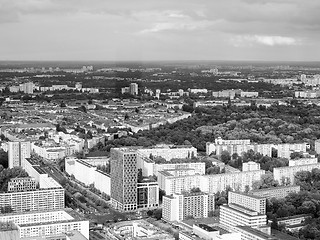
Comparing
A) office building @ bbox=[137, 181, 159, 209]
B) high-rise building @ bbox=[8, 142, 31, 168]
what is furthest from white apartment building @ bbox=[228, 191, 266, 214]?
high-rise building @ bbox=[8, 142, 31, 168]

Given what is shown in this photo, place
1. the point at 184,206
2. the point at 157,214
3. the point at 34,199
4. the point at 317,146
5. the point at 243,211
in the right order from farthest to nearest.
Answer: the point at 317,146
the point at 34,199
the point at 157,214
the point at 184,206
the point at 243,211

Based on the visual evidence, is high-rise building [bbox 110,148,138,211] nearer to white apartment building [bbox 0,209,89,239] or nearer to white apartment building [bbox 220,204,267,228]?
white apartment building [bbox 0,209,89,239]

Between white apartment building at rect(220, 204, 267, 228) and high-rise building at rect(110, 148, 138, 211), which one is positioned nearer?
white apartment building at rect(220, 204, 267, 228)

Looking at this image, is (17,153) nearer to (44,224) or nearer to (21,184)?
(21,184)

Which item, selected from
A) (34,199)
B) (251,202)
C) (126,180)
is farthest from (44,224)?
(251,202)

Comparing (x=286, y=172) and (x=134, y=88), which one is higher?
(x=134, y=88)

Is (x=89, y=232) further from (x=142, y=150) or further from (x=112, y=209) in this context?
(x=142, y=150)

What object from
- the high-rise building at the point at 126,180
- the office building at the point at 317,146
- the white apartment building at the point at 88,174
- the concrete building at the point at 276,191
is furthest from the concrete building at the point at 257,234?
the office building at the point at 317,146
